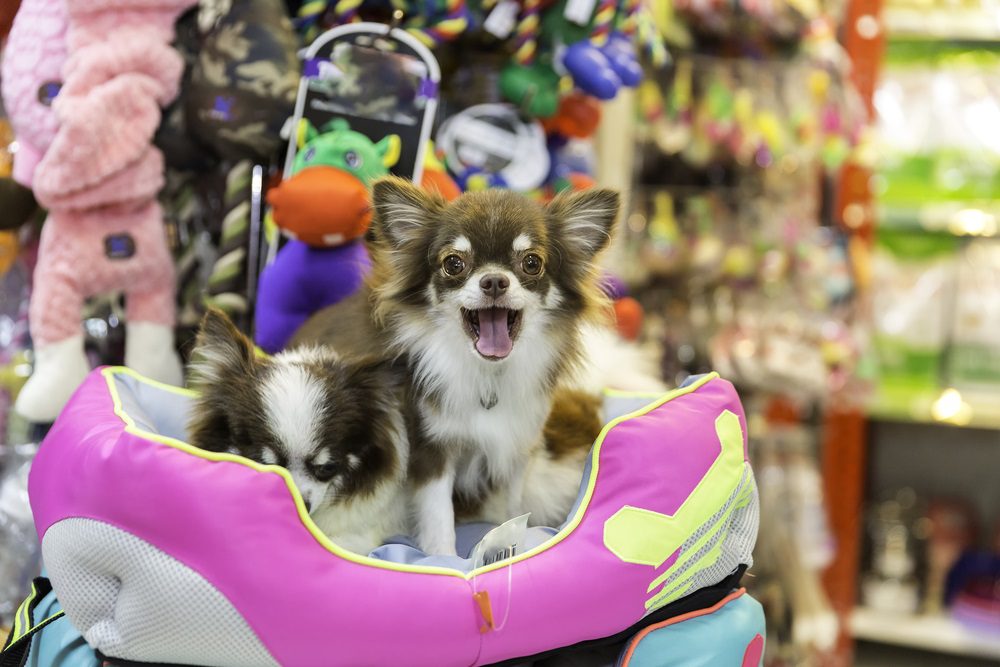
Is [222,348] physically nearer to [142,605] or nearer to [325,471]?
[325,471]

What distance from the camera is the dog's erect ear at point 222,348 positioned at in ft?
3.51

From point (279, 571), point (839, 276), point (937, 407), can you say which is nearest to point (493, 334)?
point (279, 571)

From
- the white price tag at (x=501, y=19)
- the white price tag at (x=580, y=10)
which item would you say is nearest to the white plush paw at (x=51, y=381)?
the white price tag at (x=501, y=19)

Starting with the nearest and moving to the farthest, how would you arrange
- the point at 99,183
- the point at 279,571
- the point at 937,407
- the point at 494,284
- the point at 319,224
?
the point at 279,571
the point at 494,284
the point at 319,224
the point at 99,183
the point at 937,407

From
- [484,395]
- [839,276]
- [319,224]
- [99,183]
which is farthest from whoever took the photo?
[839,276]

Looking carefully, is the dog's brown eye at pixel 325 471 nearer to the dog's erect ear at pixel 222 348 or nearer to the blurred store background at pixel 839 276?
the dog's erect ear at pixel 222 348

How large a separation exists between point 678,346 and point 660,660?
130 cm

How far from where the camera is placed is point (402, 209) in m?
1.11

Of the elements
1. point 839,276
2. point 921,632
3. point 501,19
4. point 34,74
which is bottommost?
point 921,632

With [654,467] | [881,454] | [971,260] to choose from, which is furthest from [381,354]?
[881,454]

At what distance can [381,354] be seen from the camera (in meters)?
1.15

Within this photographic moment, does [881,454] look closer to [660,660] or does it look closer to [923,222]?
[923,222]

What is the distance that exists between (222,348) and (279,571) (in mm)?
305

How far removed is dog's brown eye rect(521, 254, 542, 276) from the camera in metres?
1.07
